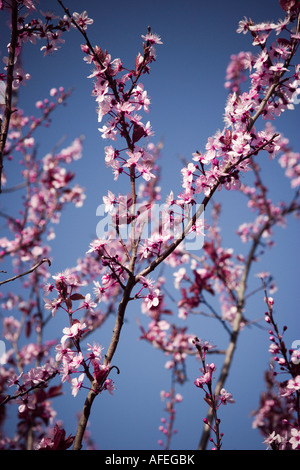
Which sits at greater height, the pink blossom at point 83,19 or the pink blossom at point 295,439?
the pink blossom at point 83,19

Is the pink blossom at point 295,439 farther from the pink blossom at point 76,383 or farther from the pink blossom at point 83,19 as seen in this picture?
the pink blossom at point 83,19

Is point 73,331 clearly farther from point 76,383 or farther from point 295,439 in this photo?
point 295,439

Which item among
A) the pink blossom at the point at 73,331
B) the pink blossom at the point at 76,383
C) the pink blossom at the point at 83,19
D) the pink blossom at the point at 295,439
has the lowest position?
the pink blossom at the point at 295,439

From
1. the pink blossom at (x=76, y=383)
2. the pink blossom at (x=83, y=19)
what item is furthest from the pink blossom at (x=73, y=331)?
the pink blossom at (x=83, y=19)

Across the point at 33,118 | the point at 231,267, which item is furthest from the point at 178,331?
the point at 33,118

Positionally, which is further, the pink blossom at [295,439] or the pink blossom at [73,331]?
the pink blossom at [295,439]

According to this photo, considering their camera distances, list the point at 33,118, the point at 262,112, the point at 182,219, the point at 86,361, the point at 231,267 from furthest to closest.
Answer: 1. the point at 231,267
2. the point at 33,118
3. the point at 262,112
4. the point at 182,219
5. the point at 86,361

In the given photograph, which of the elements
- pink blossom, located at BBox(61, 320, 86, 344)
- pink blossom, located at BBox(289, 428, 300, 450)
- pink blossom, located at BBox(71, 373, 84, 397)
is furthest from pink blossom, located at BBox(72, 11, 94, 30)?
pink blossom, located at BBox(289, 428, 300, 450)

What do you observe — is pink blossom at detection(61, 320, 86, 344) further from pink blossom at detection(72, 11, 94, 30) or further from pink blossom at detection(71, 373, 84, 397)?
pink blossom at detection(72, 11, 94, 30)

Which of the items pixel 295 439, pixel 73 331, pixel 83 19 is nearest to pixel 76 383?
pixel 73 331

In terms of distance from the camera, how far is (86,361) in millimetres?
1785

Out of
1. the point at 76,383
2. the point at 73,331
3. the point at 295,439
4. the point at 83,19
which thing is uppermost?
the point at 83,19
